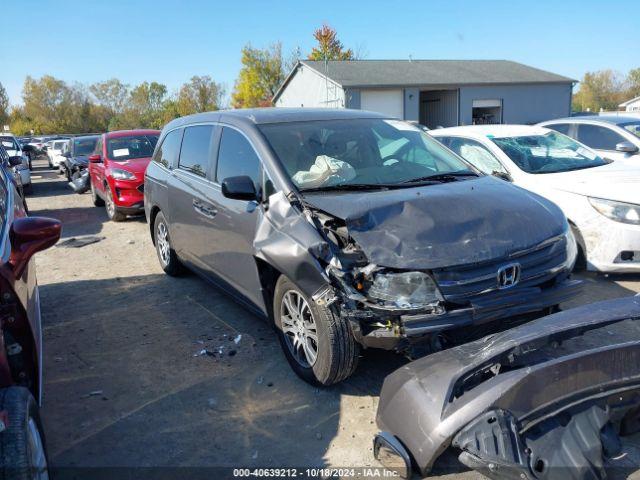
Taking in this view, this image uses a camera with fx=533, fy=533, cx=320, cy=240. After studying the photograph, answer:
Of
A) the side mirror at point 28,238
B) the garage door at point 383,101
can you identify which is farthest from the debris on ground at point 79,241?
the garage door at point 383,101

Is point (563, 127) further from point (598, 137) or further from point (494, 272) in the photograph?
point (494, 272)

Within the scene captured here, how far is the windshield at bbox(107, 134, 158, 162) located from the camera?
35.6ft

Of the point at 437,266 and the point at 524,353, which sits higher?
the point at 437,266

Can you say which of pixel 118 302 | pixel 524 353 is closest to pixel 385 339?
pixel 524 353

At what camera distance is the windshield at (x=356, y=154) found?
13.2 ft

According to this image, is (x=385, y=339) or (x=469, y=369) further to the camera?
(x=385, y=339)

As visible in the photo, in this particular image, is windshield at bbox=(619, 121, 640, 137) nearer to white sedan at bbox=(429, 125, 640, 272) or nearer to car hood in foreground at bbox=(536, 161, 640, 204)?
white sedan at bbox=(429, 125, 640, 272)

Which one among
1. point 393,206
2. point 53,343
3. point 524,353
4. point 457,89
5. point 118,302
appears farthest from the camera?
point 457,89

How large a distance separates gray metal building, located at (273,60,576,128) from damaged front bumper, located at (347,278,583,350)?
2671 cm

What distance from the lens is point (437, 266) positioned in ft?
9.99

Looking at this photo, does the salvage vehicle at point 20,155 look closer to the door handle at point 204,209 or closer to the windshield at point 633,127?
the door handle at point 204,209

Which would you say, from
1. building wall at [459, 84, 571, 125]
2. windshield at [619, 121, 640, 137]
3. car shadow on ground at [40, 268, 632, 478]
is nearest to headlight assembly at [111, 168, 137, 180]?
car shadow on ground at [40, 268, 632, 478]

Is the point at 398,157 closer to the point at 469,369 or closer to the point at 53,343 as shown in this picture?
the point at 469,369

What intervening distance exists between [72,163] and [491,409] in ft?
53.7
